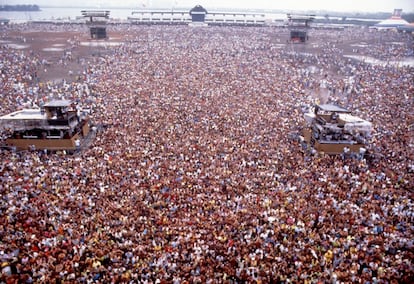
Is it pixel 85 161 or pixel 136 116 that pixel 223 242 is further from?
pixel 136 116

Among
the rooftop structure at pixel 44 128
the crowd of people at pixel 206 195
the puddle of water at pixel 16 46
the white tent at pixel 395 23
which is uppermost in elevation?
the white tent at pixel 395 23

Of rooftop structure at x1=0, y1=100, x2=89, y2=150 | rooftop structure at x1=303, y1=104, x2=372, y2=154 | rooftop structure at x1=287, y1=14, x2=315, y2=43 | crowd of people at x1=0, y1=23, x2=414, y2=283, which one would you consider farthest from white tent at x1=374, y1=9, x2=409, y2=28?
rooftop structure at x1=0, y1=100, x2=89, y2=150

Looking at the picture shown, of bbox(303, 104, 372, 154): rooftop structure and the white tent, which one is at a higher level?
the white tent

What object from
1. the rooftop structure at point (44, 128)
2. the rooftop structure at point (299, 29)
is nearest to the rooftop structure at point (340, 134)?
the rooftop structure at point (44, 128)

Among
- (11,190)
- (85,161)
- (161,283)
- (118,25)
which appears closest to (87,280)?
(161,283)

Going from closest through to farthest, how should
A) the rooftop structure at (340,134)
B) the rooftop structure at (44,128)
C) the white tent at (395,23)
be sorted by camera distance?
the rooftop structure at (44,128) → the rooftop structure at (340,134) → the white tent at (395,23)

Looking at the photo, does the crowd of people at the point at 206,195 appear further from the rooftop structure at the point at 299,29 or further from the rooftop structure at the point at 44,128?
the rooftop structure at the point at 299,29

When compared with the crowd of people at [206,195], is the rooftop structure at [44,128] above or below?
above

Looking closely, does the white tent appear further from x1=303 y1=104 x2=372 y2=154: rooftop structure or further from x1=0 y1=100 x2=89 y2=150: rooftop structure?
x1=0 y1=100 x2=89 y2=150: rooftop structure
